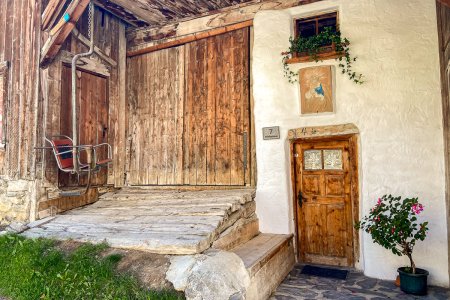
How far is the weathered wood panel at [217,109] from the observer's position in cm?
567

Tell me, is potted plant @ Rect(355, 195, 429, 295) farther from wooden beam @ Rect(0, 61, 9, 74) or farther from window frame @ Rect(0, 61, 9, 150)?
wooden beam @ Rect(0, 61, 9, 74)

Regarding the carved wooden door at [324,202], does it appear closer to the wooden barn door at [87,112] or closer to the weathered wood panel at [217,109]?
the weathered wood panel at [217,109]

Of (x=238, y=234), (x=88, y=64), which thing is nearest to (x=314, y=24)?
(x=238, y=234)

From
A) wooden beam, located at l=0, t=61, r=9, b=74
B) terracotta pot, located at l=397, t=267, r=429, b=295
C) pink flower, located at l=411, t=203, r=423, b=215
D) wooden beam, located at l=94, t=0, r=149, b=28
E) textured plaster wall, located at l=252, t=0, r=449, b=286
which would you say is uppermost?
wooden beam, located at l=94, t=0, r=149, b=28

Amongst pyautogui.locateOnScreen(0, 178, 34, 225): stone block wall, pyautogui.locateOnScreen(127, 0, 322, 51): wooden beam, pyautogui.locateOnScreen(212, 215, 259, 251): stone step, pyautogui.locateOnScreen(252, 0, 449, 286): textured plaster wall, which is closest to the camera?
pyautogui.locateOnScreen(212, 215, 259, 251): stone step

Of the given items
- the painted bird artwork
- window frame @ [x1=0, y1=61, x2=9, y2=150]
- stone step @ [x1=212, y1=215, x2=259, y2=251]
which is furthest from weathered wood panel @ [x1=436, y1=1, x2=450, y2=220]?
window frame @ [x1=0, y1=61, x2=9, y2=150]

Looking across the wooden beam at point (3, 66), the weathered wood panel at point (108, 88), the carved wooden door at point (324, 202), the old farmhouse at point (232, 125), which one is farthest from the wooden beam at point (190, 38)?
the carved wooden door at point (324, 202)

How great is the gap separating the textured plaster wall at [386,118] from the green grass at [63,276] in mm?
2773

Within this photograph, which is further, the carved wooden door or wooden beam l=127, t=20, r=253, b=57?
wooden beam l=127, t=20, r=253, b=57

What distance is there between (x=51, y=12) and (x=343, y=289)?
6.27 metres

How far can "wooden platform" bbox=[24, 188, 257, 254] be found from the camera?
3.52 metres

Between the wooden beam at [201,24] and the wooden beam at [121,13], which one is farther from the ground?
the wooden beam at [121,13]

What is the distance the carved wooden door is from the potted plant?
0.82 meters

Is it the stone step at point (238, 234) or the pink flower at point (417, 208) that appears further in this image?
the pink flower at point (417, 208)
